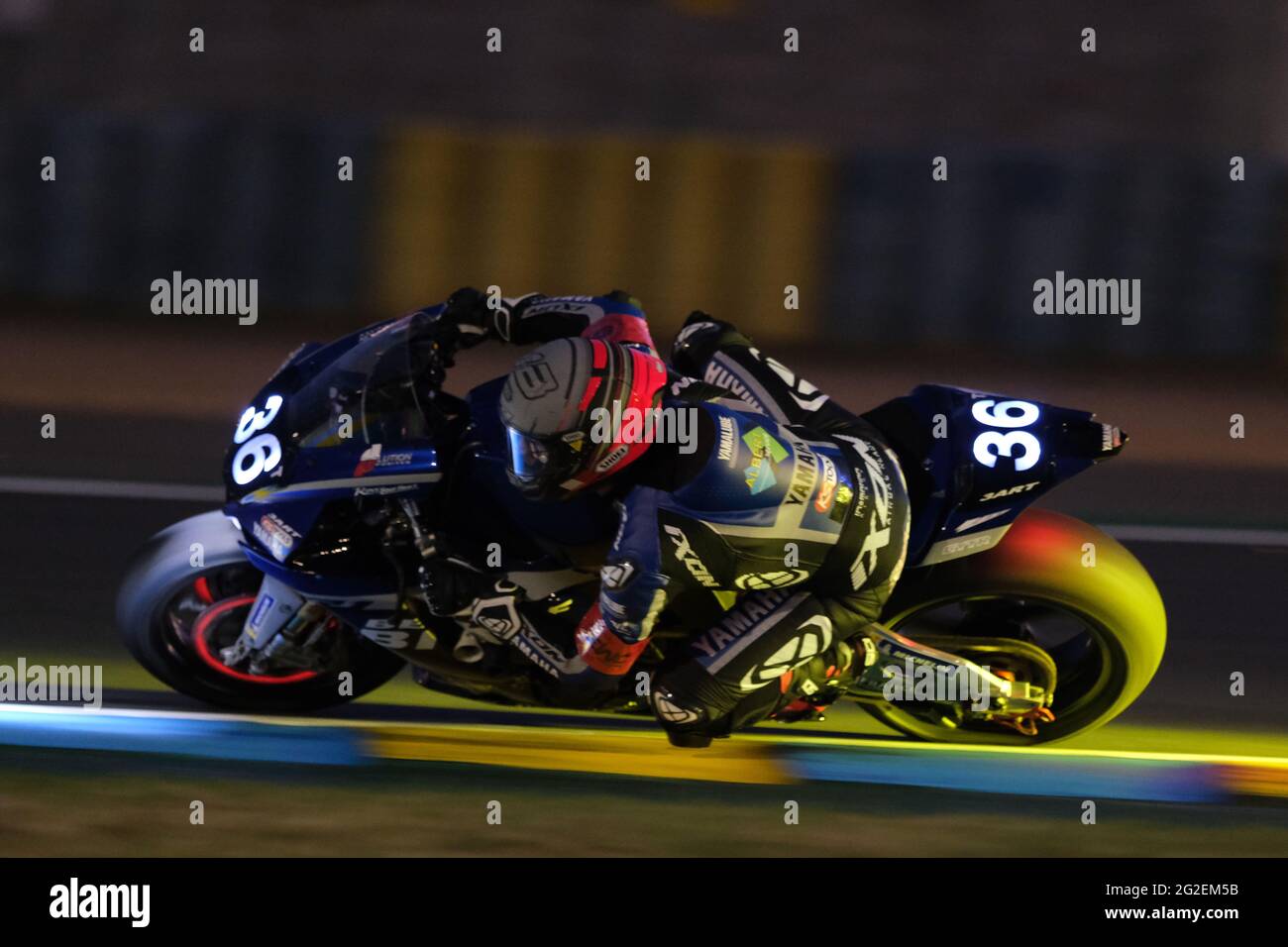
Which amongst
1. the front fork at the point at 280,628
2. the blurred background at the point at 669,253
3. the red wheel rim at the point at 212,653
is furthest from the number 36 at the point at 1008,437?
the blurred background at the point at 669,253

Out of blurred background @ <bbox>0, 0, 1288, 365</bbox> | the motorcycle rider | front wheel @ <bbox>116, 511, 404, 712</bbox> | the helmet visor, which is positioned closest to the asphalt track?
front wheel @ <bbox>116, 511, 404, 712</bbox>

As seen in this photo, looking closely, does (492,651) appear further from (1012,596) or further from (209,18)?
(209,18)

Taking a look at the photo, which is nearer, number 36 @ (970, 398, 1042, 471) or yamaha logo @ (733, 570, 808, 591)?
yamaha logo @ (733, 570, 808, 591)

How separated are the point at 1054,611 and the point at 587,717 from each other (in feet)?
4.92

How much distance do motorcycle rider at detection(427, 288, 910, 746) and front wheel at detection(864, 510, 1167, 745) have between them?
1.13 ft

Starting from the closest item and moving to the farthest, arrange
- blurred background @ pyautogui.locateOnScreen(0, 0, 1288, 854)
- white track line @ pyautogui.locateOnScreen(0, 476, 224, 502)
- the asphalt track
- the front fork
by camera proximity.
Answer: the front fork → the asphalt track → white track line @ pyautogui.locateOnScreen(0, 476, 224, 502) → blurred background @ pyautogui.locateOnScreen(0, 0, 1288, 854)

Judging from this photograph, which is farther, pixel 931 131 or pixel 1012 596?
pixel 931 131

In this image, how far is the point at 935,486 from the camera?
4.75 meters

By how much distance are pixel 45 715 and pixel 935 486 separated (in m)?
2.79

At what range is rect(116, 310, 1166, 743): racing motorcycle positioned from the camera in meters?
4.46

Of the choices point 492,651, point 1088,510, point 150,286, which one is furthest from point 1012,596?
point 150,286

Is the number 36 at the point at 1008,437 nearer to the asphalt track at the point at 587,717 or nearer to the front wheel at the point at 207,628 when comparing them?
the asphalt track at the point at 587,717

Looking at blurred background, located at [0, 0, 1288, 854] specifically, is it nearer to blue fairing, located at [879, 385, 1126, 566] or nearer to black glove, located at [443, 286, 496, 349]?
blue fairing, located at [879, 385, 1126, 566]

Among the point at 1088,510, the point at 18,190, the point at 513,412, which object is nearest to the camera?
the point at 513,412
